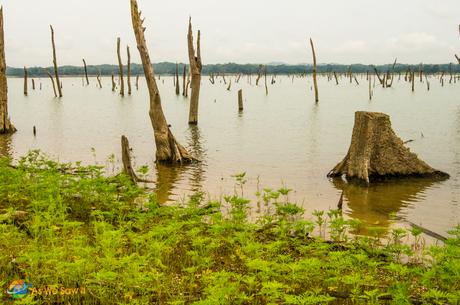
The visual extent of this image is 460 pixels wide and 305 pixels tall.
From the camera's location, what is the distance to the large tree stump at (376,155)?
34.7ft

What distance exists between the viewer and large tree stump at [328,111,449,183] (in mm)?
10562

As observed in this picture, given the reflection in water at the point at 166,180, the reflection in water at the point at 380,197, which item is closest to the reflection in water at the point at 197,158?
the reflection in water at the point at 166,180

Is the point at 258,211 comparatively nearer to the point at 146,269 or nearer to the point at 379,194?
the point at 379,194

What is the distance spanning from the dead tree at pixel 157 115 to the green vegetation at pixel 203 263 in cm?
494

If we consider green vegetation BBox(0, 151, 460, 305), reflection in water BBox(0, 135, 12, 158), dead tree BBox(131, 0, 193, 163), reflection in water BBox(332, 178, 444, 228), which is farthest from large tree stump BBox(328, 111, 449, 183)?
reflection in water BBox(0, 135, 12, 158)

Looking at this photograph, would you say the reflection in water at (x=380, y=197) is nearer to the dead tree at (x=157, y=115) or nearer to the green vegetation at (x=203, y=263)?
the green vegetation at (x=203, y=263)

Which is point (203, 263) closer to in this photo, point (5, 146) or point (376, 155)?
point (376, 155)

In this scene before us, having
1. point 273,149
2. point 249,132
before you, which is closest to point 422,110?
point 249,132

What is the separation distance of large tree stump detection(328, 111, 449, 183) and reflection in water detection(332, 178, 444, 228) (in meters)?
0.23

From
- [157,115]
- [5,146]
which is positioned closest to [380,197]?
[157,115]

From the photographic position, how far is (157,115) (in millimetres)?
12484

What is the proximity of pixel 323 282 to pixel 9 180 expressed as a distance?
5813 millimetres

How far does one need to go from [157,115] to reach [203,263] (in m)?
7.67

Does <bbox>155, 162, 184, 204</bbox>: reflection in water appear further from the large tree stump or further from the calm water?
the large tree stump
